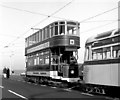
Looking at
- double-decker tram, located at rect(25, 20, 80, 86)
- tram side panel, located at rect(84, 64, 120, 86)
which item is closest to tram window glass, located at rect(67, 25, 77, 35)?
double-decker tram, located at rect(25, 20, 80, 86)

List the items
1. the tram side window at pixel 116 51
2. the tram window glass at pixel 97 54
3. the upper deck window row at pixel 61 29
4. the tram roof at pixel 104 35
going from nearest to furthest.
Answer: the tram side window at pixel 116 51 → the tram roof at pixel 104 35 → the tram window glass at pixel 97 54 → the upper deck window row at pixel 61 29

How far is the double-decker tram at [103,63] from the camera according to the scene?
41.0 ft

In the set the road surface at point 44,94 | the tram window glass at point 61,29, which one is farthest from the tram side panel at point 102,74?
the tram window glass at point 61,29

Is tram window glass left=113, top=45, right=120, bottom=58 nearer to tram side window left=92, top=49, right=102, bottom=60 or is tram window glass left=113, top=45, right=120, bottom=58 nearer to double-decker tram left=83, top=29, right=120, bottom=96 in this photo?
double-decker tram left=83, top=29, right=120, bottom=96

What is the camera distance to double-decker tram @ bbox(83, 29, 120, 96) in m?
12.5

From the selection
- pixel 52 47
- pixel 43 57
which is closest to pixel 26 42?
pixel 43 57

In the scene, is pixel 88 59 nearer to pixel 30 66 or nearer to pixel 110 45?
pixel 110 45

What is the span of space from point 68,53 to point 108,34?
692 centimetres

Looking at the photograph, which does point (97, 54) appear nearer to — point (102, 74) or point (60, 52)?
point (102, 74)

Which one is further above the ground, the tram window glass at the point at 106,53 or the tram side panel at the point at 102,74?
the tram window glass at the point at 106,53

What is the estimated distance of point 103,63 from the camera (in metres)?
13.4

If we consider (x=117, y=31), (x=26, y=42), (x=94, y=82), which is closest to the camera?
(x=117, y=31)

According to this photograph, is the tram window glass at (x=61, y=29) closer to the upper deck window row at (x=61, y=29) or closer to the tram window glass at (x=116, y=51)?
the upper deck window row at (x=61, y=29)

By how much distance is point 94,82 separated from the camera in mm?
14242
